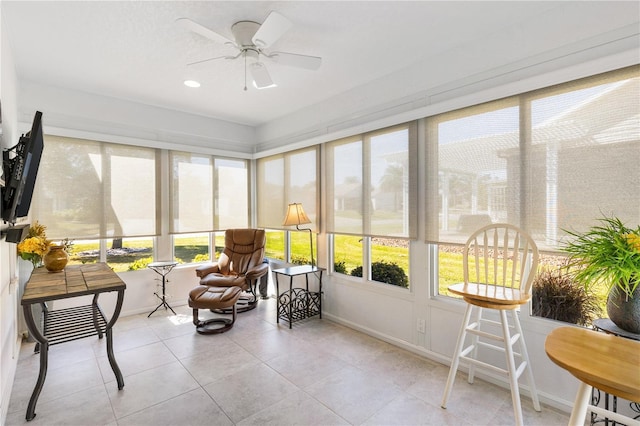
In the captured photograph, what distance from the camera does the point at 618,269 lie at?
154 cm

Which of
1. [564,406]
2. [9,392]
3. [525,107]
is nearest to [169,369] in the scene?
[9,392]

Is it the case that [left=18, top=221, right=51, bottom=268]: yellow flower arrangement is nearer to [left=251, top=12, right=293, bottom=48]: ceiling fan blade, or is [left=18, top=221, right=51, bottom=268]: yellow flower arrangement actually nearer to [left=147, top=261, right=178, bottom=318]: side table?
[left=147, top=261, right=178, bottom=318]: side table

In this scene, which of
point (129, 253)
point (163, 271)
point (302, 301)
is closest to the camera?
point (302, 301)

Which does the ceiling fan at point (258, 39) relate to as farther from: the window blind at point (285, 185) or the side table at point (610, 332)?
the side table at point (610, 332)

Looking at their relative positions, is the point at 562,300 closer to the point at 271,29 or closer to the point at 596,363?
the point at 596,363

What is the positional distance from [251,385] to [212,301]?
119 cm

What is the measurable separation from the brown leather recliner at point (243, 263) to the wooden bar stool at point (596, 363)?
10.7 ft

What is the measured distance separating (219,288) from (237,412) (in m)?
1.74

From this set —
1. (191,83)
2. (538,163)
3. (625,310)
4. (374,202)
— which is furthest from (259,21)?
(625,310)

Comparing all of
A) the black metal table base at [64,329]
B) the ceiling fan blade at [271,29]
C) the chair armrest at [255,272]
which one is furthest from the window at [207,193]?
the ceiling fan blade at [271,29]

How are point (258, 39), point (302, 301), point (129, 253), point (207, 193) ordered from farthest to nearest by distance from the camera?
1. point (207, 193)
2. point (129, 253)
3. point (302, 301)
4. point (258, 39)

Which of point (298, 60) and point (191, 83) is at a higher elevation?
point (191, 83)

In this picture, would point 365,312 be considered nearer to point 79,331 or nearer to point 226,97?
point 79,331

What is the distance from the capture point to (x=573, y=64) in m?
2.05
